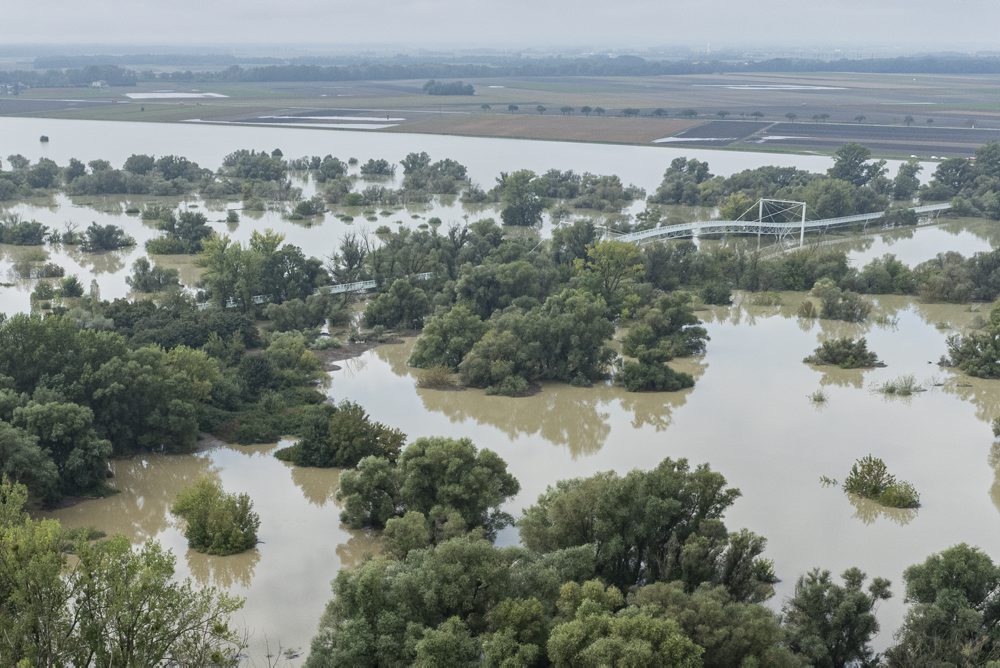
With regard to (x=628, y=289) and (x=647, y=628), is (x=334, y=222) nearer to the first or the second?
(x=628, y=289)

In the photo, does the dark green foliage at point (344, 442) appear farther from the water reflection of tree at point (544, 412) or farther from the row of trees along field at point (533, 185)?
the row of trees along field at point (533, 185)

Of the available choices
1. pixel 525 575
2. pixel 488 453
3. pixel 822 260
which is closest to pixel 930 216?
pixel 822 260

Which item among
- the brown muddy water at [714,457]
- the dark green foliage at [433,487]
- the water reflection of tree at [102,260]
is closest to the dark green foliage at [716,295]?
the brown muddy water at [714,457]

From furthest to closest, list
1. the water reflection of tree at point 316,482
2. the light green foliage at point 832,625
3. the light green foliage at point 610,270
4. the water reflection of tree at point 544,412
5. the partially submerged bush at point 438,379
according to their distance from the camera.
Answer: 1. the light green foliage at point 610,270
2. the partially submerged bush at point 438,379
3. the water reflection of tree at point 544,412
4. the water reflection of tree at point 316,482
5. the light green foliage at point 832,625

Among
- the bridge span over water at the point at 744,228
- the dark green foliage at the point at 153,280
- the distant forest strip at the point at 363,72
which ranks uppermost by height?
the distant forest strip at the point at 363,72

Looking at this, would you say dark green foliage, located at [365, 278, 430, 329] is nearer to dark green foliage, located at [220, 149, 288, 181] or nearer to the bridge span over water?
the bridge span over water

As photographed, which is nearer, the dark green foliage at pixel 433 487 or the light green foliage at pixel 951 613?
the light green foliage at pixel 951 613
